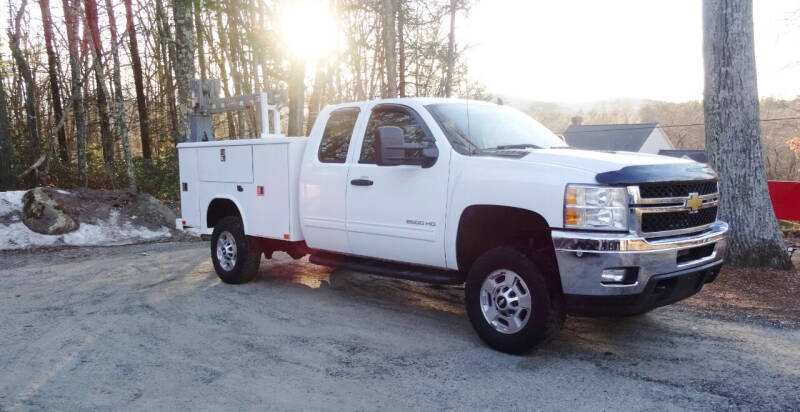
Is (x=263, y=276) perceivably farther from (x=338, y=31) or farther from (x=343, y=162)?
(x=338, y=31)

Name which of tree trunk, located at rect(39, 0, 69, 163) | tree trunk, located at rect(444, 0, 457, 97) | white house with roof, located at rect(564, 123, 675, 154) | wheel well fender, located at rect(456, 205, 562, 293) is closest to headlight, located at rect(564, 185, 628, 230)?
wheel well fender, located at rect(456, 205, 562, 293)

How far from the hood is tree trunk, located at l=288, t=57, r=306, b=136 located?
44.5 feet

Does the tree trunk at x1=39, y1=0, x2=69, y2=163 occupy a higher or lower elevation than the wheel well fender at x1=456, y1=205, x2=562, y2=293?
higher

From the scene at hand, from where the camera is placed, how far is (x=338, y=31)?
2223 cm

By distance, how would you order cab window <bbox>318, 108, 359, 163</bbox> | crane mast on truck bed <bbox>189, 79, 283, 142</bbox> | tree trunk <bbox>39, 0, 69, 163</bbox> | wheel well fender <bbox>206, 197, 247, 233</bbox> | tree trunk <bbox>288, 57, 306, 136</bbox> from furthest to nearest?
tree trunk <bbox>288, 57, 306, 136</bbox> < tree trunk <bbox>39, 0, 69, 163</bbox> < crane mast on truck bed <bbox>189, 79, 283, 142</bbox> < wheel well fender <bbox>206, 197, 247, 233</bbox> < cab window <bbox>318, 108, 359, 163</bbox>

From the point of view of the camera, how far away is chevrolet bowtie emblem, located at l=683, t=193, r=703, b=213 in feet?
14.7

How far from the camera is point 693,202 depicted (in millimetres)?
4512

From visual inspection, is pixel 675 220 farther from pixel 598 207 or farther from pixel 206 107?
pixel 206 107

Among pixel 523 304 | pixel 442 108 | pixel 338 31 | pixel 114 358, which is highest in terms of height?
pixel 338 31

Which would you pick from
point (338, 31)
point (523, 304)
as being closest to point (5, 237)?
point (523, 304)

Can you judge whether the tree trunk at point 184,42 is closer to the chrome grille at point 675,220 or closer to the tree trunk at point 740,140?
the tree trunk at point 740,140

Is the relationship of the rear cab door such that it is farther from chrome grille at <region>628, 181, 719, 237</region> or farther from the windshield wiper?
chrome grille at <region>628, 181, 719, 237</region>

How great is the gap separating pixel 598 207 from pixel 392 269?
213 centimetres

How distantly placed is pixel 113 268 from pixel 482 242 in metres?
5.92
